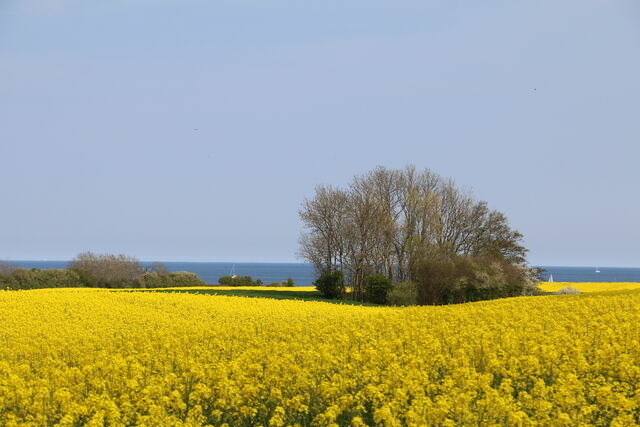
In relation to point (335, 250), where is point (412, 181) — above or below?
above

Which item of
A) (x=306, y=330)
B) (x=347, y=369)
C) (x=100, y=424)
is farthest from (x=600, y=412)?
(x=306, y=330)

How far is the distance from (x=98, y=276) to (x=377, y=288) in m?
32.9

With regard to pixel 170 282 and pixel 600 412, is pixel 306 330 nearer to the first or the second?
pixel 600 412

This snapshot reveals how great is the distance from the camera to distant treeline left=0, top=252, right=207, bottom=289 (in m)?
49.2

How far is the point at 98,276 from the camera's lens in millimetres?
63688

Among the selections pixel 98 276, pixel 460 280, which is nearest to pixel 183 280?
pixel 98 276

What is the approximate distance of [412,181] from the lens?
52.2 metres

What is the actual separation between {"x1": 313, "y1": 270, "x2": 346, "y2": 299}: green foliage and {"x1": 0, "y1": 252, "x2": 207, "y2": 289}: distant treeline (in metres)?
Result: 17.3

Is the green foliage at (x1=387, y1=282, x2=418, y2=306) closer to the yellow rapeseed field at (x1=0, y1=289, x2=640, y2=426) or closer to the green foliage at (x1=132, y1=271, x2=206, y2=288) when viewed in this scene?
the yellow rapeseed field at (x1=0, y1=289, x2=640, y2=426)

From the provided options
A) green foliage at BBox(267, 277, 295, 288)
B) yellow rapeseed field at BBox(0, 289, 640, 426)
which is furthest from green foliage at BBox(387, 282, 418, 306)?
yellow rapeseed field at BBox(0, 289, 640, 426)

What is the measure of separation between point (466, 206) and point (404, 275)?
9533 mm

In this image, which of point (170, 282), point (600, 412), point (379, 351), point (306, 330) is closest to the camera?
point (600, 412)

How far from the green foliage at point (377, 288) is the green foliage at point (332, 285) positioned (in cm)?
251

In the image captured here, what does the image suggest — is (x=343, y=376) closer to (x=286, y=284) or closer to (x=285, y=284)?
(x=286, y=284)
